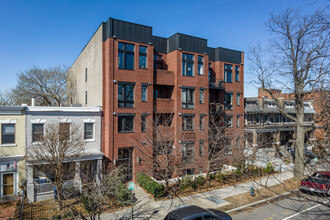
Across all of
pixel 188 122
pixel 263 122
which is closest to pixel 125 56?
pixel 188 122

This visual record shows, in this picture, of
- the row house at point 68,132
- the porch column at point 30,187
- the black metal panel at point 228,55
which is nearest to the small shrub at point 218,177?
the row house at point 68,132

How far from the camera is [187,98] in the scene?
904 inches

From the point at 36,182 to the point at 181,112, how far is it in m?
14.1

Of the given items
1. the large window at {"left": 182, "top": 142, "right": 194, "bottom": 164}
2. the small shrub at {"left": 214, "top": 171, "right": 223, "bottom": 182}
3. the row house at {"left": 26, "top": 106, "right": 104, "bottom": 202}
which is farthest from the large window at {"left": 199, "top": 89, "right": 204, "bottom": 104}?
the row house at {"left": 26, "top": 106, "right": 104, "bottom": 202}

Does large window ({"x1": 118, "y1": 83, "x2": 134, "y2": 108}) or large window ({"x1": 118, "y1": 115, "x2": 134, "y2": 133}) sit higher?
large window ({"x1": 118, "y1": 83, "x2": 134, "y2": 108})

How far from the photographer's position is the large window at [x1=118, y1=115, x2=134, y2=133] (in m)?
19.8

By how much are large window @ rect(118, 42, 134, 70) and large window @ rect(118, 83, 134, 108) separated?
Answer: 1.70m

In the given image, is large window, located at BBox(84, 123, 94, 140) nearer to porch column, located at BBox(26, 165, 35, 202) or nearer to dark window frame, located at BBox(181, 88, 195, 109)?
porch column, located at BBox(26, 165, 35, 202)

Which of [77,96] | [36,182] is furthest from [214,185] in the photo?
[77,96]

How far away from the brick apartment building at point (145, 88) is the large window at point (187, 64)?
0.10 metres

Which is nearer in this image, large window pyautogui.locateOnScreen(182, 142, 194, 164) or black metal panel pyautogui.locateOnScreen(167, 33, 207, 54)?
large window pyautogui.locateOnScreen(182, 142, 194, 164)

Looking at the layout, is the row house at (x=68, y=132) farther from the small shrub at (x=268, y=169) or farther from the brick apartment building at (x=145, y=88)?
the small shrub at (x=268, y=169)

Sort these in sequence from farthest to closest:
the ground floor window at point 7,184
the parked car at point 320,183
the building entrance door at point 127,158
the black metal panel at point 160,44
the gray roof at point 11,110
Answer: the black metal panel at point 160,44 → the building entrance door at point 127,158 → the gray roof at point 11,110 → the ground floor window at point 7,184 → the parked car at point 320,183

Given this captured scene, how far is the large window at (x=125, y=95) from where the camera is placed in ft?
64.5
